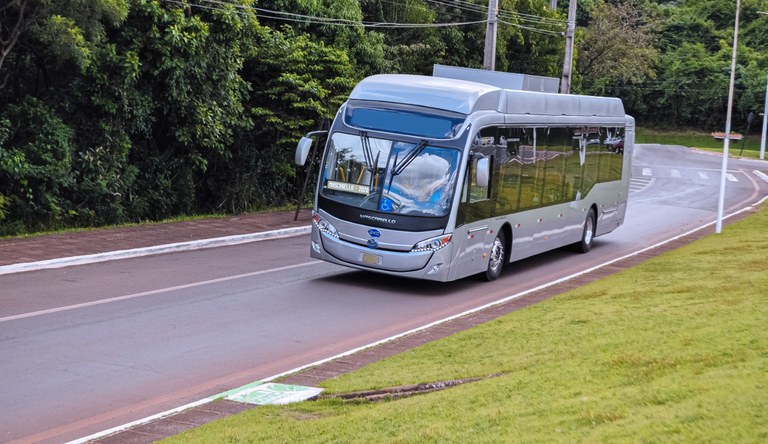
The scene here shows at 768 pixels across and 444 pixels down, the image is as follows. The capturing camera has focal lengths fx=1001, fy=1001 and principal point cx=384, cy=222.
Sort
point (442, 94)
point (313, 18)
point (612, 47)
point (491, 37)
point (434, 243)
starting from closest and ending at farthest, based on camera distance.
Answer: point (434, 243) < point (442, 94) < point (313, 18) < point (491, 37) < point (612, 47)

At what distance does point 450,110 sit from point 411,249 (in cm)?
228

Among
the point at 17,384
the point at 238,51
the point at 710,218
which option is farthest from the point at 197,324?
the point at 710,218

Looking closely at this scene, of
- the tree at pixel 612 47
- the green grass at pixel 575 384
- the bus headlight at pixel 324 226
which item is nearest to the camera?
the green grass at pixel 575 384

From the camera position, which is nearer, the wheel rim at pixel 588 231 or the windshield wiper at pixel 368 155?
the windshield wiper at pixel 368 155

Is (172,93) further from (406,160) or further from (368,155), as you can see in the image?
(406,160)

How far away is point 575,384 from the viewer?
8039 mm

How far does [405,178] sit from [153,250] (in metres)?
5.64

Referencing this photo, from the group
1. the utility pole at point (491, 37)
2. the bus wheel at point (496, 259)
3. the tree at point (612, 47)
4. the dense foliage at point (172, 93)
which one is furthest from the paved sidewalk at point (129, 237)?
the tree at point (612, 47)

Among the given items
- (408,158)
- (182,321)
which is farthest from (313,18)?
(182,321)

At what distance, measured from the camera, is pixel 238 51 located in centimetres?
2475

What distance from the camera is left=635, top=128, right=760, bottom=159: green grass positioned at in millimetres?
80688

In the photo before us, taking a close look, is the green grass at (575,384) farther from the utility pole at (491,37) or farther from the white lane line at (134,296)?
the utility pole at (491,37)

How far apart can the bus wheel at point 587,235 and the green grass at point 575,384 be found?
335 inches

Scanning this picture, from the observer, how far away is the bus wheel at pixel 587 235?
22.0 m
